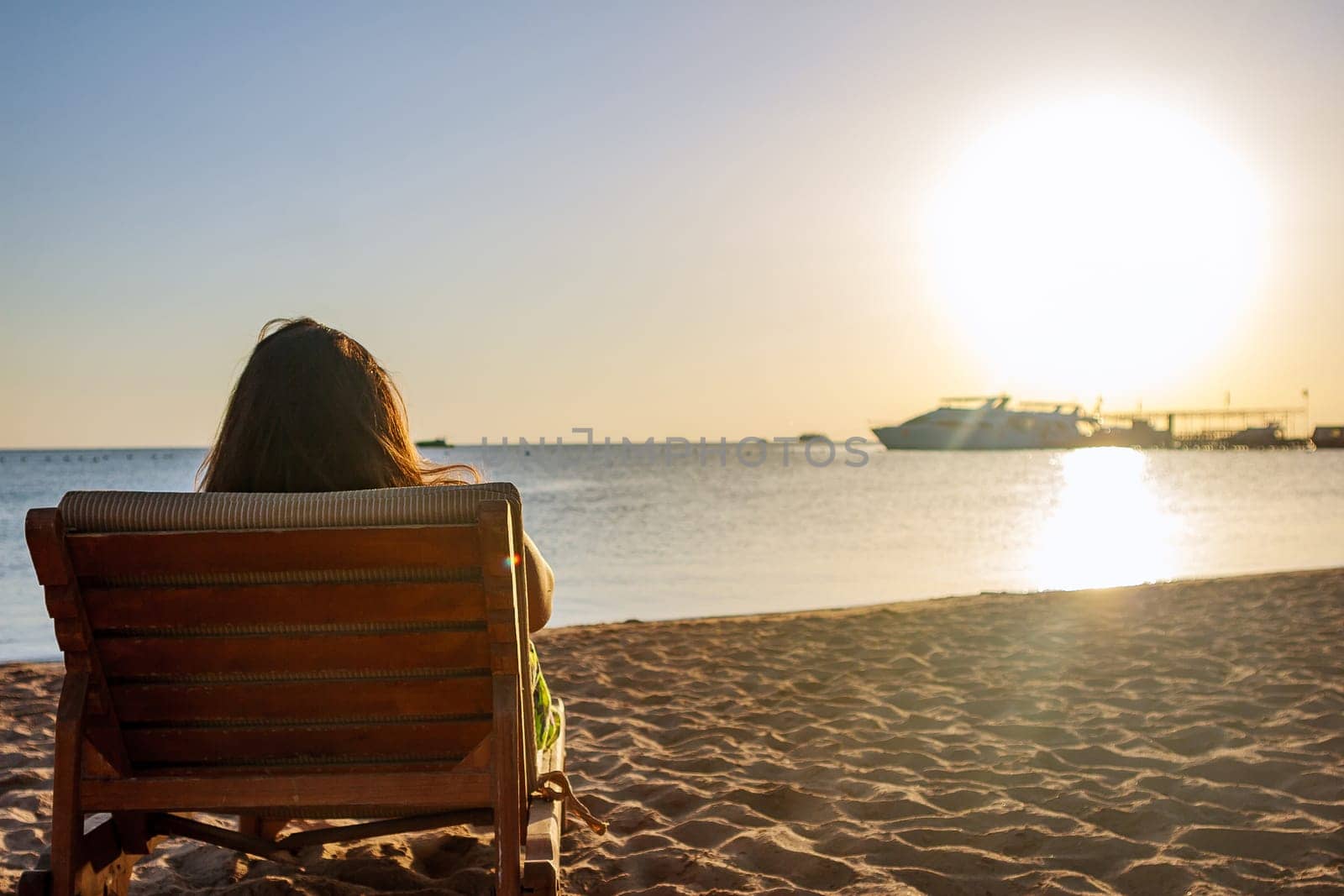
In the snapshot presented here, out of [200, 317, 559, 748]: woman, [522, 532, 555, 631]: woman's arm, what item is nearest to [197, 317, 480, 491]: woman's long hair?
[200, 317, 559, 748]: woman

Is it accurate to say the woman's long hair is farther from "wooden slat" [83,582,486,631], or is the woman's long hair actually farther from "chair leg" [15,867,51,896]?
"chair leg" [15,867,51,896]

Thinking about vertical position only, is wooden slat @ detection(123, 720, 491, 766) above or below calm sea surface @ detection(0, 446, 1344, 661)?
above

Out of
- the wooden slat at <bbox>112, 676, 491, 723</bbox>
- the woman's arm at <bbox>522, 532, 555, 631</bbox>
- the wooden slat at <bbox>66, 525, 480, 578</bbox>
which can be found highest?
the wooden slat at <bbox>66, 525, 480, 578</bbox>

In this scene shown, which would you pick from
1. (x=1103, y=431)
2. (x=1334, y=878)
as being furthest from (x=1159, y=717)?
(x=1103, y=431)

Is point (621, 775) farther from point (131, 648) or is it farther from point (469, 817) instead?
point (131, 648)

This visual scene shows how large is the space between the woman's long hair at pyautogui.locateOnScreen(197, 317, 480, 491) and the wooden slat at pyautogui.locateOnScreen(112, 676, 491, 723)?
473 mm

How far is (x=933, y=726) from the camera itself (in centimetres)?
468

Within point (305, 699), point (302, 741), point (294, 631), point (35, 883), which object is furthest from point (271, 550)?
point (35, 883)

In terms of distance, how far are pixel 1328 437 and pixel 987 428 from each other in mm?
42562

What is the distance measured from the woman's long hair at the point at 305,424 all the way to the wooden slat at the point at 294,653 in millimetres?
398

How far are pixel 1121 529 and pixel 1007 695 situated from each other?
62.1ft

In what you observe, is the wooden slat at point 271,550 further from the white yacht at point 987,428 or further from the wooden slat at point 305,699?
the white yacht at point 987,428

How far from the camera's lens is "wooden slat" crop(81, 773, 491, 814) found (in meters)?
2.08

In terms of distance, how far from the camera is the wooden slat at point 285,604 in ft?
6.48
